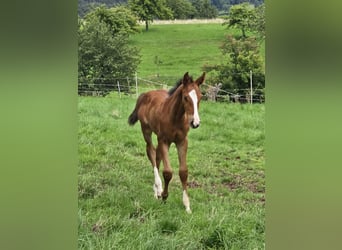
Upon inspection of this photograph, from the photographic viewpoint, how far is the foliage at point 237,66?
1996 mm

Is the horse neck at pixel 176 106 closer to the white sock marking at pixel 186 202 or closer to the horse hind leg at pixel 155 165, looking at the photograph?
the horse hind leg at pixel 155 165

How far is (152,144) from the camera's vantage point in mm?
2064

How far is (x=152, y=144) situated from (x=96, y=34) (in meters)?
0.49

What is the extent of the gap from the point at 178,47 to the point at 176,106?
241 mm

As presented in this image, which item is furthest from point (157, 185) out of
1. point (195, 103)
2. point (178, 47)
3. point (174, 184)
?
point (178, 47)

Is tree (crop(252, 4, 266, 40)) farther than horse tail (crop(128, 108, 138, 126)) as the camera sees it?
No

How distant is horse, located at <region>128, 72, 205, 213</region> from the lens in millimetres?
1995

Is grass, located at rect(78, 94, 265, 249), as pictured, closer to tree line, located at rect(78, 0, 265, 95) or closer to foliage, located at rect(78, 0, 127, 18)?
tree line, located at rect(78, 0, 265, 95)

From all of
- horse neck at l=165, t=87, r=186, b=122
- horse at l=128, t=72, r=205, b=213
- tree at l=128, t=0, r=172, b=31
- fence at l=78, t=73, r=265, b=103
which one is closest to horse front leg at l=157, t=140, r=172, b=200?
horse at l=128, t=72, r=205, b=213

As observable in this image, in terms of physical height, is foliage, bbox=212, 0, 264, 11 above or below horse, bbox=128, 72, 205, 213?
above

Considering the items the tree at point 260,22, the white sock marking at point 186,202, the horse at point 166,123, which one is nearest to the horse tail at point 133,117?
the horse at point 166,123
